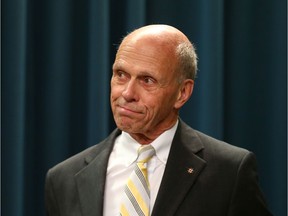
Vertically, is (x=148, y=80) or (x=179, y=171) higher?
(x=148, y=80)

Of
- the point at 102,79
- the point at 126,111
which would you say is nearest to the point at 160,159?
the point at 126,111

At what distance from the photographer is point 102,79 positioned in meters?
2.31

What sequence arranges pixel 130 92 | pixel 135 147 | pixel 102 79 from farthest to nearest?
pixel 102 79 < pixel 135 147 < pixel 130 92

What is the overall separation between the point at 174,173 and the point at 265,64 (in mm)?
956

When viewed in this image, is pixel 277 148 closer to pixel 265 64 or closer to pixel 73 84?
pixel 265 64

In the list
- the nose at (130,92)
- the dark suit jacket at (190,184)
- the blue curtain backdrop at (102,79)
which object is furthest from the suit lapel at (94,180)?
the blue curtain backdrop at (102,79)

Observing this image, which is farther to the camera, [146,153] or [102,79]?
[102,79]

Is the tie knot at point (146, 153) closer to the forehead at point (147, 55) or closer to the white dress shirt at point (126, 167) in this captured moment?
the white dress shirt at point (126, 167)

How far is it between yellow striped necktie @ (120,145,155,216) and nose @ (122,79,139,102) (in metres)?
0.18

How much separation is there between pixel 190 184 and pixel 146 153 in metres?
0.15

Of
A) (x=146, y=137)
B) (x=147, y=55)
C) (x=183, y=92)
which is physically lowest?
(x=146, y=137)

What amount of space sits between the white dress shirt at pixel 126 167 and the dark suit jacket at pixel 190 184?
2cm

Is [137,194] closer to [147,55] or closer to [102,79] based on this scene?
[147,55]

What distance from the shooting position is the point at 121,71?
1.66 m
